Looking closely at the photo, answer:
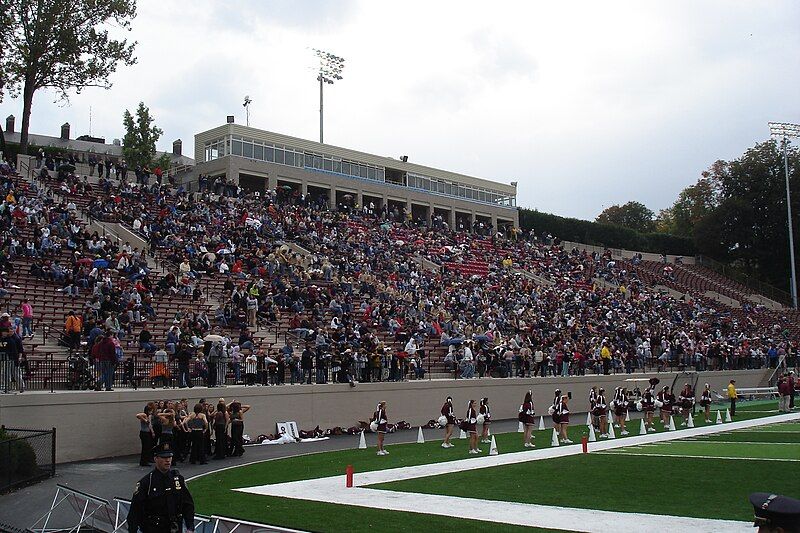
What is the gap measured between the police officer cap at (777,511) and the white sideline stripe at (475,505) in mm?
7330

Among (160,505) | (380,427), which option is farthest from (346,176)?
(160,505)

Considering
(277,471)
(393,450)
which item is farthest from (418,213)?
(277,471)

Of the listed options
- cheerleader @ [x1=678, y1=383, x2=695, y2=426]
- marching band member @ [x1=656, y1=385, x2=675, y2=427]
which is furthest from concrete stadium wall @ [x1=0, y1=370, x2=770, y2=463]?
marching band member @ [x1=656, y1=385, x2=675, y2=427]

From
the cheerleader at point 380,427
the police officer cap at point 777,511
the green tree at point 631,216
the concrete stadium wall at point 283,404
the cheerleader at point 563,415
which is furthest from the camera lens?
the green tree at point 631,216

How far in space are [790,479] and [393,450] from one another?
10892 millimetres

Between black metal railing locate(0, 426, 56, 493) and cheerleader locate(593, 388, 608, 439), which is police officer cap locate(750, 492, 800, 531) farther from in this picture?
cheerleader locate(593, 388, 608, 439)

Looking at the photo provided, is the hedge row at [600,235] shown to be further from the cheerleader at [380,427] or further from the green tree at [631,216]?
the cheerleader at [380,427]

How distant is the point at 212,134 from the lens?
5272 centimetres

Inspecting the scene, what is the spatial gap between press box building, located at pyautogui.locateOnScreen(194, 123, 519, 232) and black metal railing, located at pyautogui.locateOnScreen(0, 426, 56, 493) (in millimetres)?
33197

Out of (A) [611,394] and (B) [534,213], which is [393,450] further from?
(B) [534,213]

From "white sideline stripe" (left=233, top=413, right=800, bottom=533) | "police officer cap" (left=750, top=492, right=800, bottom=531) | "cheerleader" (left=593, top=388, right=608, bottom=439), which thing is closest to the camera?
"police officer cap" (left=750, top=492, right=800, bottom=531)

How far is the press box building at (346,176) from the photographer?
52.2 meters

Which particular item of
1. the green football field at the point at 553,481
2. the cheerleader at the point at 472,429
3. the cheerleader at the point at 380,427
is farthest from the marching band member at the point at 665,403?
the cheerleader at the point at 380,427

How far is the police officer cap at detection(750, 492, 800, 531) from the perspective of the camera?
15.6ft
